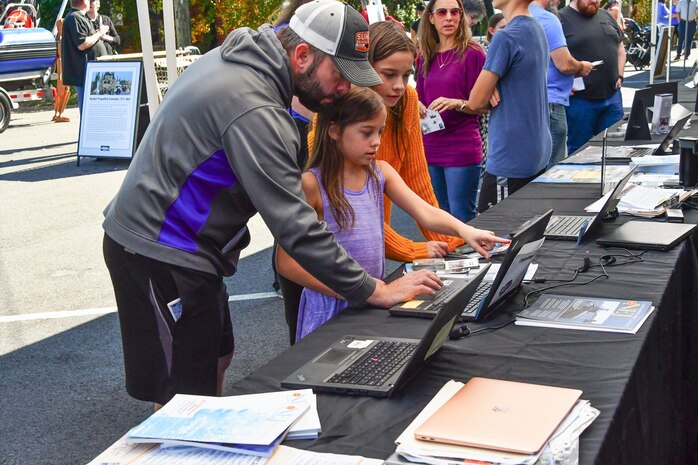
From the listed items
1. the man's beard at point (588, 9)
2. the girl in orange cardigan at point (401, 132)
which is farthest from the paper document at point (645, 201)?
the man's beard at point (588, 9)

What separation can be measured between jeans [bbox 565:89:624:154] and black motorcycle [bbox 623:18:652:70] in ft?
47.1

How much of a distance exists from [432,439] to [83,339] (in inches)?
130

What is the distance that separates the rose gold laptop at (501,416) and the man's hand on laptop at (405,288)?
2.30ft

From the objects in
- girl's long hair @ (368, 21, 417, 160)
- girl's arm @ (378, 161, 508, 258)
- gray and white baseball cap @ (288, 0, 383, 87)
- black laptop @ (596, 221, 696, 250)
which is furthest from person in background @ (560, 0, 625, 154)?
gray and white baseball cap @ (288, 0, 383, 87)

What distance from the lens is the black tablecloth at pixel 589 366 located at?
1761 millimetres

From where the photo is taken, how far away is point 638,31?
20266mm

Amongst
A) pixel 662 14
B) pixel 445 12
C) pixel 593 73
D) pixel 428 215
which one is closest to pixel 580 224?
pixel 428 215

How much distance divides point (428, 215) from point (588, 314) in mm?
858

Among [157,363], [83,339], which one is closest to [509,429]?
[157,363]

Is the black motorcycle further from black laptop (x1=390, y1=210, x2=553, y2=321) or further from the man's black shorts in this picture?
the man's black shorts

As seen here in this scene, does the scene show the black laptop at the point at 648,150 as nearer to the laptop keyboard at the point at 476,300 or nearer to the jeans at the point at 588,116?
the jeans at the point at 588,116

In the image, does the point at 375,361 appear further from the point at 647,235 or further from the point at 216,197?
the point at 647,235

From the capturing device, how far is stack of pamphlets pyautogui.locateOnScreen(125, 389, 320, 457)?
5.15ft

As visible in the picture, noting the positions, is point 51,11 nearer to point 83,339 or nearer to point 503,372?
point 83,339
